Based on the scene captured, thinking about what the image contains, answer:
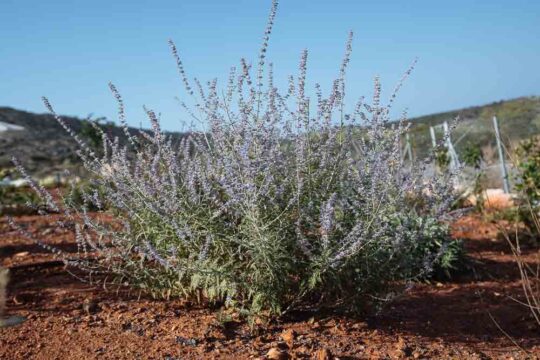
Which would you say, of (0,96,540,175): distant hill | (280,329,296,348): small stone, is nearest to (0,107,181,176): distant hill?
(0,96,540,175): distant hill

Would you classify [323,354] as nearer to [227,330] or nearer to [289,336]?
[289,336]

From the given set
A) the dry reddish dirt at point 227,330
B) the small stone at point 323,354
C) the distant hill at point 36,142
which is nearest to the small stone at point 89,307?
the dry reddish dirt at point 227,330

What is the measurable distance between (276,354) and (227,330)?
461mm

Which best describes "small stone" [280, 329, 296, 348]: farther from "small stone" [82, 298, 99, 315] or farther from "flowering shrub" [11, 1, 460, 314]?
"small stone" [82, 298, 99, 315]

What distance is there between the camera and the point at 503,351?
133 inches

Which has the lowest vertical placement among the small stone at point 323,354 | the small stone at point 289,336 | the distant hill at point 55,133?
the small stone at point 323,354

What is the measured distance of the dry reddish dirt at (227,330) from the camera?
311 centimetres

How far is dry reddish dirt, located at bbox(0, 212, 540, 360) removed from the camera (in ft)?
10.2

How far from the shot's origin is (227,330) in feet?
11.0

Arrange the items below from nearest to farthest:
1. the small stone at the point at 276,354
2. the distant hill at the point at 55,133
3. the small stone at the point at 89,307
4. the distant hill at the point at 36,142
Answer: the small stone at the point at 276,354 → the small stone at the point at 89,307 → the distant hill at the point at 55,133 → the distant hill at the point at 36,142

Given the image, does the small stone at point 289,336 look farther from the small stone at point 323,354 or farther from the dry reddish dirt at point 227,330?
the small stone at point 323,354

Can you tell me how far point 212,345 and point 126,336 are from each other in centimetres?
50

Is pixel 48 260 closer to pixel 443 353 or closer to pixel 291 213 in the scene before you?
pixel 291 213

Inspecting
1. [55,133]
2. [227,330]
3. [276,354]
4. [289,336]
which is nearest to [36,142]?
[55,133]
